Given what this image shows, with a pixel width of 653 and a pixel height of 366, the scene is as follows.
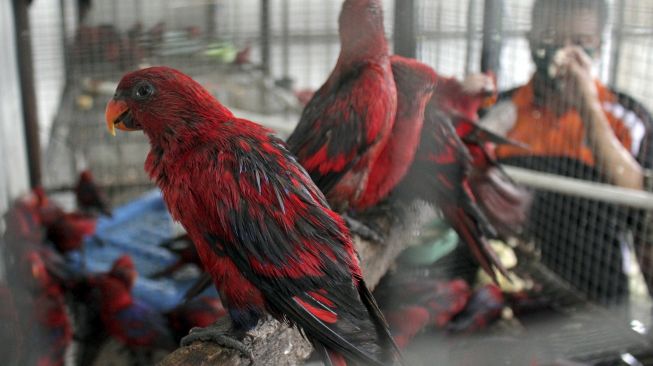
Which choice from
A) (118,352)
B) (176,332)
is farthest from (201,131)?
(118,352)

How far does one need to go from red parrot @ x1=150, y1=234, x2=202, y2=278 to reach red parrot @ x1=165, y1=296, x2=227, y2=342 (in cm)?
18

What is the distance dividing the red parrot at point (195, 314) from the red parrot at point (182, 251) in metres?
0.18

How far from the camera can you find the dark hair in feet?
4.06

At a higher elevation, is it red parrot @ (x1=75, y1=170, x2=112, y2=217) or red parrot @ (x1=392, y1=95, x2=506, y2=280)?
red parrot @ (x1=392, y1=95, x2=506, y2=280)

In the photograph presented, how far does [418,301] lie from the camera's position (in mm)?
1122

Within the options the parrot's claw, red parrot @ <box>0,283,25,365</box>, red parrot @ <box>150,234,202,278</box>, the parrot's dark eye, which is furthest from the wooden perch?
red parrot @ <box>150,234,202,278</box>

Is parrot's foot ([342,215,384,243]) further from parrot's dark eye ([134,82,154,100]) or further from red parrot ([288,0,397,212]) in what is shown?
parrot's dark eye ([134,82,154,100])

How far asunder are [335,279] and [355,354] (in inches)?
2.6

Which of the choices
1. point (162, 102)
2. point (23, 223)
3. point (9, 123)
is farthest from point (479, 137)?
point (9, 123)

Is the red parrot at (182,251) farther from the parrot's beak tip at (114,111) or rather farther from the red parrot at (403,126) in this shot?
the parrot's beak tip at (114,111)

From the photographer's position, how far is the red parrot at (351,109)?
65 cm

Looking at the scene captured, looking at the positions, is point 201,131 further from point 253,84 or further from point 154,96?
point 253,84

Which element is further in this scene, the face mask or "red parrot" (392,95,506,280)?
the face mask

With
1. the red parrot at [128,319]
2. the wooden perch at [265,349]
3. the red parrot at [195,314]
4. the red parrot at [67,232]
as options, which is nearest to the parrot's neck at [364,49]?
the wooden perch at [265,349]
